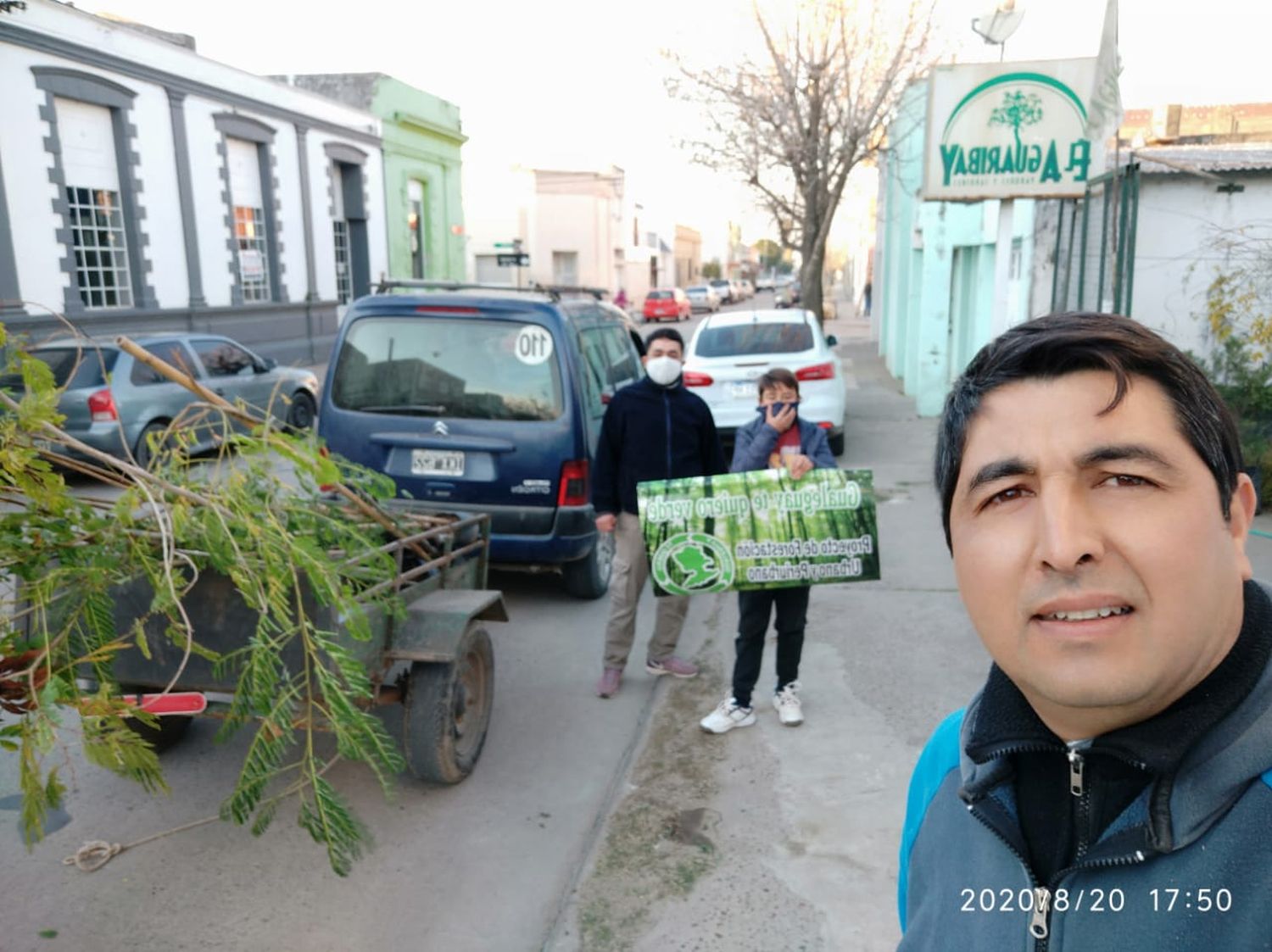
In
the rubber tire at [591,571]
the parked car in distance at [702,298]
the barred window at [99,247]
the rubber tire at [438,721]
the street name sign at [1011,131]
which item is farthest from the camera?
the parked car in distance at [702,298]

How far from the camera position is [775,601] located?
459 cm

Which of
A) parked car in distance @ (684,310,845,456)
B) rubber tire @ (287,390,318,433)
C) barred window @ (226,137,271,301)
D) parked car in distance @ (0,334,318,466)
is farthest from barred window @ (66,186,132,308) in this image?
parked car in distance @ (684,310,845,456)

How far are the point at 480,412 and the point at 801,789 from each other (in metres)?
3.10

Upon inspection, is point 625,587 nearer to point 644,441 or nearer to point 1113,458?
point 644,441

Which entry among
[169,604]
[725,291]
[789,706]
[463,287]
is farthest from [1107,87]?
[725,291]

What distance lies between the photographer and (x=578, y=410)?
235 inches

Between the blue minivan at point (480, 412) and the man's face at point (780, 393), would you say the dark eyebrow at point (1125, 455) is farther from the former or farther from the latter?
the blue minivan at point (480, 412)

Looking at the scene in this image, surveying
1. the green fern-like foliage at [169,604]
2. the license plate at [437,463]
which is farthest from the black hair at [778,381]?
the license plate at [437,463]

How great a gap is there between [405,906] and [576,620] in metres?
3.06

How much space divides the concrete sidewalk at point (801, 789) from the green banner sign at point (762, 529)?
0.75 metres

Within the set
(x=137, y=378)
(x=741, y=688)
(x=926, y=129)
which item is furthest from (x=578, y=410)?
(x=137, y=378)

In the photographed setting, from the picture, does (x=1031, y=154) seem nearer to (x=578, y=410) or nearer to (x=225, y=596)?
(x=578, y=410)

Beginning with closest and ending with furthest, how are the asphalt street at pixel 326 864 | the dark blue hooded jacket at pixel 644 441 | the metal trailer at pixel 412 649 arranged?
the asphalt street at pixel 326 864, the metal trailer at pixel 412 649, the dark blue hooded jacket at pixel 644 441

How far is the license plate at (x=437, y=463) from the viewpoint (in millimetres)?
6047
